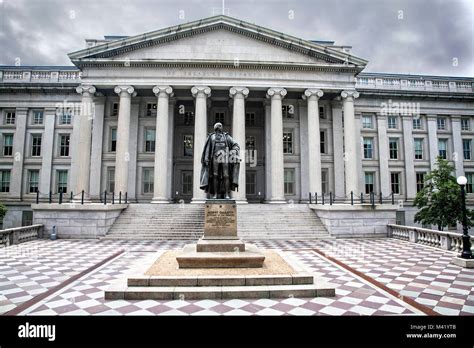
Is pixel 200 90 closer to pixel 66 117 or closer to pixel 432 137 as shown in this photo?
pixel 66 117

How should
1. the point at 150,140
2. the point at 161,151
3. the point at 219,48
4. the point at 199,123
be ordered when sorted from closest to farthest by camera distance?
the point at 161,151 < the point at 199,123 < the point at 219,48 < the point at 150,140

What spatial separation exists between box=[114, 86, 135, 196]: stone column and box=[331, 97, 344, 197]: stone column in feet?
66.7

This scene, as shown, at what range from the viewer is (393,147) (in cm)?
3500

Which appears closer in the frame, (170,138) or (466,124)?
(170,138)

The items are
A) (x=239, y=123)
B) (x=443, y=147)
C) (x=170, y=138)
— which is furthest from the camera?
(x=443, y=147)

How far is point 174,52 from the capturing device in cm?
2716

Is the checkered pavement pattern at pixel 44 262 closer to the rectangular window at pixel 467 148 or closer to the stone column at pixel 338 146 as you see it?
the stone column at pixel 338 146

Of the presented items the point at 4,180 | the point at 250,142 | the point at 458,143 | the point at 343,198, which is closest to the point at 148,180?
the point at 250,142

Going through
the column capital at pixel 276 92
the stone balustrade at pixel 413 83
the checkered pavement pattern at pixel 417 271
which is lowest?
the checkered pavement pattern at pixel 417 271

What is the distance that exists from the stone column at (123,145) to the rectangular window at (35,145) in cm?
1443

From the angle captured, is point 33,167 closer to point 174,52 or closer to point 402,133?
point 174,52

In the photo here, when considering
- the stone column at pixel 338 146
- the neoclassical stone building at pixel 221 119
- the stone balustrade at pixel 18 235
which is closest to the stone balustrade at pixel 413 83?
the neoclassical stone building at pixel 221 119

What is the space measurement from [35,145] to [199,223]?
25.6 meters

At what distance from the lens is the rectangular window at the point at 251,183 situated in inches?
1245
